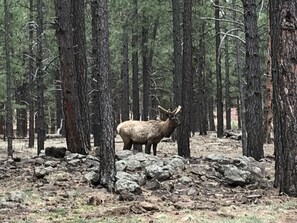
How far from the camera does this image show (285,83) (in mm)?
8375

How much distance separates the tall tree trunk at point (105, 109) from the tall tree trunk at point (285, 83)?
311 centimetres

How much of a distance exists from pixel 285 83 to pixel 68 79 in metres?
6.36

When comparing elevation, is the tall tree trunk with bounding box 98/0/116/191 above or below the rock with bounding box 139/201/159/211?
above

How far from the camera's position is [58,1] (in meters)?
12.6

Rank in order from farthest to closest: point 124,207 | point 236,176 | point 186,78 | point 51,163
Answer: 1. point 186,78
2. point 51,163
3. point 236,176
4. point 124,207

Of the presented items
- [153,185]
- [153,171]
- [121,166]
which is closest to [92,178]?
[153,185]

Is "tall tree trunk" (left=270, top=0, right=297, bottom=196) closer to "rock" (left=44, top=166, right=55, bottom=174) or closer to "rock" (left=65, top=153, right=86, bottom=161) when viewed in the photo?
"rock" (left=44, top=166, right=55, bottom=174)

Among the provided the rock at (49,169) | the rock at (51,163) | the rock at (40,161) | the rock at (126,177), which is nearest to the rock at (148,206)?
the rock at (126,177)

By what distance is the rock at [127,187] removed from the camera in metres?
8.52

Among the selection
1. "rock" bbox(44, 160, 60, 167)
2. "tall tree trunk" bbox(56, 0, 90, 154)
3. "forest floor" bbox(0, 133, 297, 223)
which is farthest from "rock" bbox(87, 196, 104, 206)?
"tall tree trunk" bbox(56, 0, 90, 154)

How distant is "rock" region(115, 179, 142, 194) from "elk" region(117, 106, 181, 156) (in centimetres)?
571

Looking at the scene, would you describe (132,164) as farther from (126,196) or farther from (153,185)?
(126,196)

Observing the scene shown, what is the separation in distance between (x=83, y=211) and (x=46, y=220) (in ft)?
2.52

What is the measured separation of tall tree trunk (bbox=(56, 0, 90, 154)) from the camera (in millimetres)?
12602
